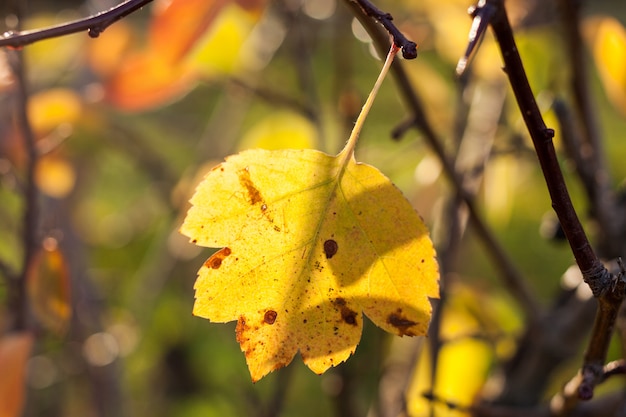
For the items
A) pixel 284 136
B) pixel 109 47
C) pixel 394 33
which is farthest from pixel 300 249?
pixel 109 47

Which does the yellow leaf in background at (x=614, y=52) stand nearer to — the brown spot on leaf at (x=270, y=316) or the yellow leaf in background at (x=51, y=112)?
the brown spot on leaf at (x=270, y=316)

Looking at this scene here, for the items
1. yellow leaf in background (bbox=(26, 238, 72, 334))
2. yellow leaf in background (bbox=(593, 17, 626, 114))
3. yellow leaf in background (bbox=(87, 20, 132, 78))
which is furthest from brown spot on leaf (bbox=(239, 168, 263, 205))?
yellow leaf in background (bbox=(87, 20, 132, 78))

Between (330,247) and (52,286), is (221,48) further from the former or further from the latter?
(330,247)

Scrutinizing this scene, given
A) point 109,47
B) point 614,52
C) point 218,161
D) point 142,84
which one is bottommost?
point 218,161

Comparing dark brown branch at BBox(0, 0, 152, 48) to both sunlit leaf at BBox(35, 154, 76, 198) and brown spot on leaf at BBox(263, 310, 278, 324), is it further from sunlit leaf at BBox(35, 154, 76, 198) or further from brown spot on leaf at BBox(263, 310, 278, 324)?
sunlit leaf at BBox(35, 154, 76, 198)

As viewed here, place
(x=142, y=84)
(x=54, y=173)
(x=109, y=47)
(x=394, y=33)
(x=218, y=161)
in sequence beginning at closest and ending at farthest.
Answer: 1. (x=394, y=33)
2. (x=142, y=84)
3. (x=54, y=173)
4. (x=109, y=47)
5. (x=218, y=161)

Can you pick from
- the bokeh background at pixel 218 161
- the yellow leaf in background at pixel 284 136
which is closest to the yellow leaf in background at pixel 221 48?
the bokeh background at pixel 218 161

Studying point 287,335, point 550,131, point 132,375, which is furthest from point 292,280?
point 132,375
